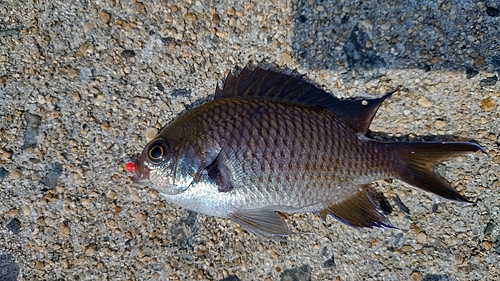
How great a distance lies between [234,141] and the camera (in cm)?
202

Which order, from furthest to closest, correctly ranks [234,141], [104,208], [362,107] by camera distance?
[104,208]
[362,107]
[234,141]

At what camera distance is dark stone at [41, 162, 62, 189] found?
2.43 meters

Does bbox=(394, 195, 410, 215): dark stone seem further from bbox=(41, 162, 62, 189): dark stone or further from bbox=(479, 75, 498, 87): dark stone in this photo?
bbox=(41, 162, 62, 189): dark stone

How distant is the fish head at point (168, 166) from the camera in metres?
2.01

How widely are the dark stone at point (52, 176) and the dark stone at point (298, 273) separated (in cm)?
146

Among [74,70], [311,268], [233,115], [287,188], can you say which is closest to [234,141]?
[233,115]

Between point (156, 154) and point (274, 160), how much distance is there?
1.92ft

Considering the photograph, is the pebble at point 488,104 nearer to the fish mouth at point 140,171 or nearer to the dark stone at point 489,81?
the dark stone at point 489,81

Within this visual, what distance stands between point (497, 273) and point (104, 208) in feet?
7.69

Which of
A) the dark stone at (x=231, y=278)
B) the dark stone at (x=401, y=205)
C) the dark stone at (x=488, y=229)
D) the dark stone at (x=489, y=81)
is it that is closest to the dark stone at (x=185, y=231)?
the dark stone at (x=231, y=278)

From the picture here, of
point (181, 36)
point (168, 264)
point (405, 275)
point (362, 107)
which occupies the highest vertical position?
point (362, 107)

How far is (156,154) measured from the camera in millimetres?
2018

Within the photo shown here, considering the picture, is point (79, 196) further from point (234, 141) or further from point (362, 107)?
point (362, 107)

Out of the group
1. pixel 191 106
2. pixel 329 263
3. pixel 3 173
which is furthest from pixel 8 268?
pixel 329 263
